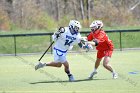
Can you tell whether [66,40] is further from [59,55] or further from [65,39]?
[59,55]

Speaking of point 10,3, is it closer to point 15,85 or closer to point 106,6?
point 106,6

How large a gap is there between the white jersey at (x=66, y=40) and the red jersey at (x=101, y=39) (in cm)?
62

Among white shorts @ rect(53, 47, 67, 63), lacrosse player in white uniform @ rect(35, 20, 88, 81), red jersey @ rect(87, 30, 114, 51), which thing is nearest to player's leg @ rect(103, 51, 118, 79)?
red jersey @ rect(87, 30, 114, 51)

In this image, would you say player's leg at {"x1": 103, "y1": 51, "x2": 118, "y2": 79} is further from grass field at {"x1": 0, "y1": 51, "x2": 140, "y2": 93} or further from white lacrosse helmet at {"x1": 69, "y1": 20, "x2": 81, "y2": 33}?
→ white lacrosse helmet at {"x1": 69, "y1": 20, "x2": 81, "y2": 33}

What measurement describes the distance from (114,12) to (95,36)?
30.6 metres

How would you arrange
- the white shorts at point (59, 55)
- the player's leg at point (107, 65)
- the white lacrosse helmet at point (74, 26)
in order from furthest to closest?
the player's leg at point (107, 65)
the white shorts at point (59, 55)
the white lacrosse helmet at point (74, 26)

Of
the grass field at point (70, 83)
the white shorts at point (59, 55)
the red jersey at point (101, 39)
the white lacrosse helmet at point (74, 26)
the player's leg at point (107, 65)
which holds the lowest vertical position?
the grass field at point (70, 83)

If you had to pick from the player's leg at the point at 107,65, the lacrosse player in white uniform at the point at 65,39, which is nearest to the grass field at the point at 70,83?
the player's leg at the point at 107,65

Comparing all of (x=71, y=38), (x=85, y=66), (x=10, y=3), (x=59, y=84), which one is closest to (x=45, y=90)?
(x=59, y=84)

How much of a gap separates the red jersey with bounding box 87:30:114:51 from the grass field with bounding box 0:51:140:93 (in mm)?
940

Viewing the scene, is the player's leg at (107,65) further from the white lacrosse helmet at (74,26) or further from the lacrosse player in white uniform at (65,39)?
the white lacrosse helmet at (74,26)

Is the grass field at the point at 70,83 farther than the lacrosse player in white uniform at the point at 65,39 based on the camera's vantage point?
No

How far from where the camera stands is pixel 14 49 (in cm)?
3112

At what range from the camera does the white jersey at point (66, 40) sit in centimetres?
1598
